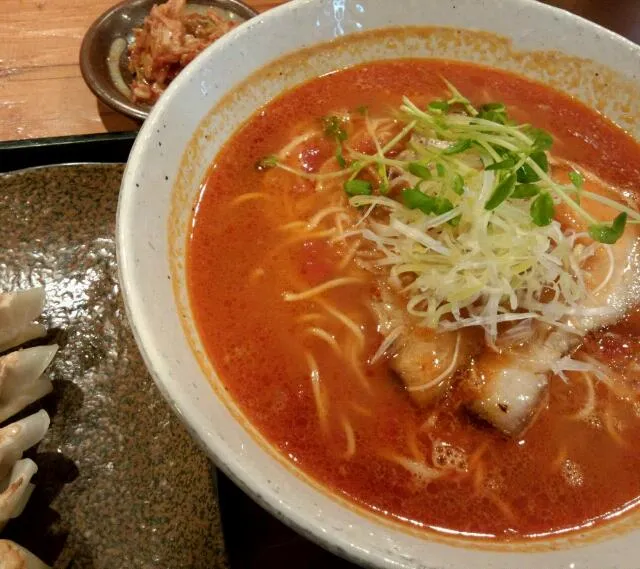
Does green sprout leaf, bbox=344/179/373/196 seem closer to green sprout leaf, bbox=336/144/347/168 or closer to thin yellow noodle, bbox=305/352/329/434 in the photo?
green sprout leaf, bbox=336/144/347/168

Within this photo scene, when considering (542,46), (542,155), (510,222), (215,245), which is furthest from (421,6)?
(215,245)

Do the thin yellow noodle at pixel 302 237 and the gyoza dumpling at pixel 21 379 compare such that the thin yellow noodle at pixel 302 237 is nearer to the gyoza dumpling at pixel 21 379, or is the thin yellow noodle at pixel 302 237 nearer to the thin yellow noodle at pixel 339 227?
the thin yellow noodle at pixel 339 227

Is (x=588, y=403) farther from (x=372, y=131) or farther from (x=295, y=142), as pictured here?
(x=295, y=142)

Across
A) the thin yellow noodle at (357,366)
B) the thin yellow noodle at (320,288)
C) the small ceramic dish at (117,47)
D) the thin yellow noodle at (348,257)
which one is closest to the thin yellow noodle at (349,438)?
the thin yellow noodle at (357,366)

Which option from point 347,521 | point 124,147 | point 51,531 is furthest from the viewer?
point 124,147

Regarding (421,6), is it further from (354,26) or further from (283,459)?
(283,459)

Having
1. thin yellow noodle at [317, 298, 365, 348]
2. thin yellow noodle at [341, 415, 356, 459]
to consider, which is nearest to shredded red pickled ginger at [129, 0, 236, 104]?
thin yellow noodle at [317, 298, 365, 348]
